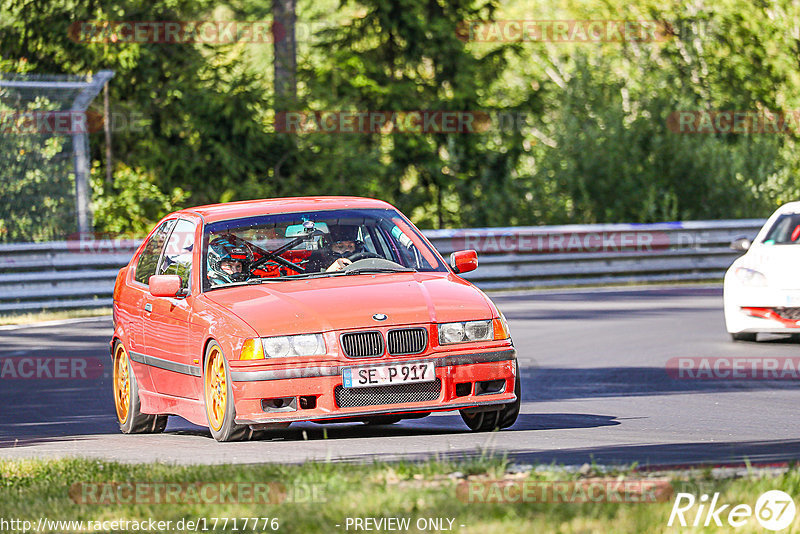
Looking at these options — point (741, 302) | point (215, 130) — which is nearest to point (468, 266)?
point (741, 302)

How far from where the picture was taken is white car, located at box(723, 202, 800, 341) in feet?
51.4

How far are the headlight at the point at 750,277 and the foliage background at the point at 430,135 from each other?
1418cm

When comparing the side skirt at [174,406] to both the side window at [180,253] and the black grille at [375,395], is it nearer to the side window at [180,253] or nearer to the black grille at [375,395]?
the side window at [180,253]

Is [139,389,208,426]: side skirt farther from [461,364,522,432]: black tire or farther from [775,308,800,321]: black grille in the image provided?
[775,308,800,321]: black grille

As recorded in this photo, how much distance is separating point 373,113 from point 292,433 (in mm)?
25168

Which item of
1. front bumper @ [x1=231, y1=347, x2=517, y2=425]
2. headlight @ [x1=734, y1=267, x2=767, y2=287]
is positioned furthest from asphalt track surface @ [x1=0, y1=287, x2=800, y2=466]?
headlight @ [x1=734, y1=267, x2=767, y2=287]

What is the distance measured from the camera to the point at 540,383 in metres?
13.2

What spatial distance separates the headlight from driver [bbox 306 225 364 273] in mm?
6923

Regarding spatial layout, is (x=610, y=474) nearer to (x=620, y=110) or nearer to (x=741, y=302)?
(x=741, y=302)

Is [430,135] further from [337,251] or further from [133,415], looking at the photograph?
[337,251]

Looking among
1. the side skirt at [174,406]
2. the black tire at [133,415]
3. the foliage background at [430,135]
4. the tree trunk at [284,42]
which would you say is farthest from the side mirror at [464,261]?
the tree trunk at [284,42]

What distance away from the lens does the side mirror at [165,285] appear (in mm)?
9852

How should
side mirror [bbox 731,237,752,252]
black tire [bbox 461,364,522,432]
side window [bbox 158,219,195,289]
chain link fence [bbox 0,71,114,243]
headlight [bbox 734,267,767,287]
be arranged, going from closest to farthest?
1. black tire [bbox 461,364,522,432]
2. side window [bbox 158,219,195,289]
3. headlight [bbox 734,267,767,287]
4. side mirror [bbox 731,237,752,252]
5. chain link fence [bbox 0,71,114,243]

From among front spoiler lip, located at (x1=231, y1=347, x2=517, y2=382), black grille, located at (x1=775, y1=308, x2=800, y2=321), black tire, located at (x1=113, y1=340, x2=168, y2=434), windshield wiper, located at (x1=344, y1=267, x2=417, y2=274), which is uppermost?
windshield wiper, located at (x1=344, y1=267, x2=417, y2=274)
